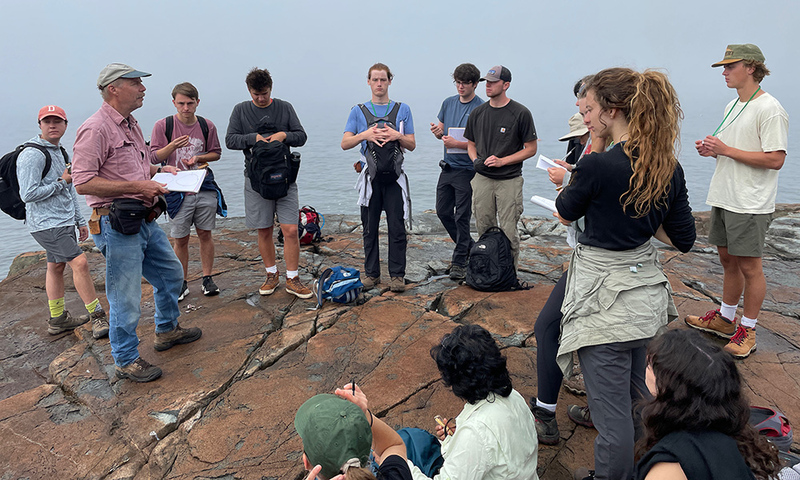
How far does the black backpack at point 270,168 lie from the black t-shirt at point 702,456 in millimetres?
3635

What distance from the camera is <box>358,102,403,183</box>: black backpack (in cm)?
446

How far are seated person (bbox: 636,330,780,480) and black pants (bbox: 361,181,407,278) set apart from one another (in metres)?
3.31

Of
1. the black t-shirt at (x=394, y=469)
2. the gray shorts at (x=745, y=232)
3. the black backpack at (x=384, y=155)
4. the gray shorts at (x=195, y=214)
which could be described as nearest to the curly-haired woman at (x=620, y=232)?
the black t-shirt at (x=394, y=469)

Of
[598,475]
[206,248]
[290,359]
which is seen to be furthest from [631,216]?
[206,248]

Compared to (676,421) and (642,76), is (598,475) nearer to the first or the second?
(676,421)

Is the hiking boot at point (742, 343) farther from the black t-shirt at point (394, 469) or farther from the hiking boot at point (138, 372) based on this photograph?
the hiking boot at point (138, 372)

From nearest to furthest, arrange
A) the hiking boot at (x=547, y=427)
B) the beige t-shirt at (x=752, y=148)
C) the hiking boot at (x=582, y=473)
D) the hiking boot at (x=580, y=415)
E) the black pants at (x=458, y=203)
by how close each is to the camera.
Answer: the hiking boot at (x=582, y=473)
the hiking boot at (x=547, y=427)
the hiking boot at (x=580, y=415)
the beige t-shirt at (x=752, y=148)
the black pants at (x=458, y=203)

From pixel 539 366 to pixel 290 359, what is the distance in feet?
6.26

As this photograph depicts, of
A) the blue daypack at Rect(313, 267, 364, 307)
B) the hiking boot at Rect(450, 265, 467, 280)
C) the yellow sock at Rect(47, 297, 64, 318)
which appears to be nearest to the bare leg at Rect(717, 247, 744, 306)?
the hiking boot at Rect(450, 265, 467, 280)

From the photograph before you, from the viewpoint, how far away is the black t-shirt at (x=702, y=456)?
1363mm

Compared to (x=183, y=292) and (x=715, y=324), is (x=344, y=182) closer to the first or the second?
(x=183, y=292)

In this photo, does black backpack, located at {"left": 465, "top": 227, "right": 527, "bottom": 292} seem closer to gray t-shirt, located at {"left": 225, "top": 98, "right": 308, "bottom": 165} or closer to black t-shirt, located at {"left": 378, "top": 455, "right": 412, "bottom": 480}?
gray t-shirt, located at {"left": 225, "top": 98, "right": 308, "bottom": 165}

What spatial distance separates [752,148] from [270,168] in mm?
3687

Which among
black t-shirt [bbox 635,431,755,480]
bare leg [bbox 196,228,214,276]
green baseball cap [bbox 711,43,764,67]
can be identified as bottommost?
bare leg [bbox 196,228,214,276]
